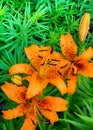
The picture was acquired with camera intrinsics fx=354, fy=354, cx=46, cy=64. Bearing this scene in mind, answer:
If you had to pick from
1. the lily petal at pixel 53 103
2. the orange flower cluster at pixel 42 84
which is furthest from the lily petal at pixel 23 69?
the lily petal at pixel 53 103

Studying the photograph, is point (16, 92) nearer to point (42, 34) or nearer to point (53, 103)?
point (53, 103)

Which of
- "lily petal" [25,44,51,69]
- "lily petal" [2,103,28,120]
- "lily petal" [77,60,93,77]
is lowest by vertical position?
"lily petal" [2,103,28,120]

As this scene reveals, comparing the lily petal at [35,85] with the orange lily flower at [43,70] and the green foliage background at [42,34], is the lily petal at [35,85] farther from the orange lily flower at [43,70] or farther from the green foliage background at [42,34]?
the green foliage background at [42,34]

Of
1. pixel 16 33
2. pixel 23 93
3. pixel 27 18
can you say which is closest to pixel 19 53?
pixel 16 33

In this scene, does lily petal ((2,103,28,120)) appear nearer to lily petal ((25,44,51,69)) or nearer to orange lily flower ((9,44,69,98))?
orange lily flower ((9,44,69,98))

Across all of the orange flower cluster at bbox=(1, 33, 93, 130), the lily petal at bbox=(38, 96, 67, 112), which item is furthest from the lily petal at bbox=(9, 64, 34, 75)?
the lily petal at bbox=(38, 96, 67, 112)

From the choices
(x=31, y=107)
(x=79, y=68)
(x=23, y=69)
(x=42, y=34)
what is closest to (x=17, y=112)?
(x=31, y=107)

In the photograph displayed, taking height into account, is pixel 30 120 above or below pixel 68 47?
below

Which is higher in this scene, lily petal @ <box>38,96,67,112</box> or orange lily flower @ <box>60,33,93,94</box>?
orange lily flower @ <box>60,33,93,94</box>
